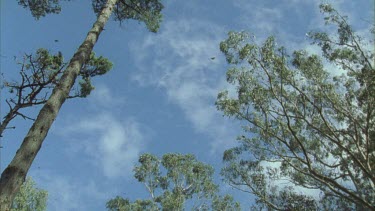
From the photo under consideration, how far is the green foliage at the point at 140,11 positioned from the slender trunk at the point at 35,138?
16.8 feet

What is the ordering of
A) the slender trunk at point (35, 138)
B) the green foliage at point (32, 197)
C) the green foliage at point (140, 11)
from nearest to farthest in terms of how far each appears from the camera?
the slender trunk at point (35, 138) < the green foliage at point (140, 11) < the green foliage at point (32, 197)

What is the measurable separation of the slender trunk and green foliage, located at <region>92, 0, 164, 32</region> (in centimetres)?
512

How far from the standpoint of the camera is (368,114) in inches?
590

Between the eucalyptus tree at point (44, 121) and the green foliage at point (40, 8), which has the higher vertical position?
the green foliage at point (40, 8)

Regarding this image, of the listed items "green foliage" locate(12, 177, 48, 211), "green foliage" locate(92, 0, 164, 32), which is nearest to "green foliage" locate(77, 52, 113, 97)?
"green foliage" locate(92, 0, 164, 32)

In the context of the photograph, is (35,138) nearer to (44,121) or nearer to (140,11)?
(44,121)

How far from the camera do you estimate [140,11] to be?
13625mm

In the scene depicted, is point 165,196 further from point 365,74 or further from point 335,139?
point 365,74

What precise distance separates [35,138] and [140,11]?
28.1ft

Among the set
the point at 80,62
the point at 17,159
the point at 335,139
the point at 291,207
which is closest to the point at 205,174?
the point at 291,207

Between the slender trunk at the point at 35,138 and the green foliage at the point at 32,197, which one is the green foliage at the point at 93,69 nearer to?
the slender trunk at the point at 35,138

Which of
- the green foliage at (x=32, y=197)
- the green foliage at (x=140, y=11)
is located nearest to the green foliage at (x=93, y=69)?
the green foliage at (x=140, y=11)

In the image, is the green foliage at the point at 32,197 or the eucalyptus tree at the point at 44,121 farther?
the green foliage at the point at 32,197

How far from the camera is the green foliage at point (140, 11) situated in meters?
13.3
